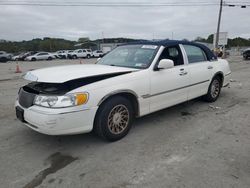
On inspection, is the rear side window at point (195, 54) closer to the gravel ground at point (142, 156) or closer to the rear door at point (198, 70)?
the rear door at point (198, 70)

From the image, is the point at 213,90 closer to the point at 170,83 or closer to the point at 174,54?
the point at 174,54

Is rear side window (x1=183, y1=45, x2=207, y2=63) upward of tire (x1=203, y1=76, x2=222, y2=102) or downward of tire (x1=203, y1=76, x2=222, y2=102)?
upward

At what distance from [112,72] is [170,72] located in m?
1.31

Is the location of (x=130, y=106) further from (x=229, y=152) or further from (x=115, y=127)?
(x=229, y=152)

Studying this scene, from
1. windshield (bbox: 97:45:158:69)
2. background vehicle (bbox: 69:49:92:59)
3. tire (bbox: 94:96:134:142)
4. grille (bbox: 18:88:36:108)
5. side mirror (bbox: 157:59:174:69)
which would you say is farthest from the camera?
background vehicle (bbox: 69:49:92:59)

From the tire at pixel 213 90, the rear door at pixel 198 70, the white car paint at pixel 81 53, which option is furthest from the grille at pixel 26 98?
the white car paint at pixel 81 53

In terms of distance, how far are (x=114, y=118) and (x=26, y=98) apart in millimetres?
1393

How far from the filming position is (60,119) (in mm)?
3027

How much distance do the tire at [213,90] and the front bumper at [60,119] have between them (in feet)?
11.7

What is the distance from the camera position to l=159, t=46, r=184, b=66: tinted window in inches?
173

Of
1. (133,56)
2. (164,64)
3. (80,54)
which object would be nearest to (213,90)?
(164,64)

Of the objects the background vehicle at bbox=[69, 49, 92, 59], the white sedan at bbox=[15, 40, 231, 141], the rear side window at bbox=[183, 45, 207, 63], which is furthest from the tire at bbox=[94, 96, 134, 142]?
the background vehicle at bbox=[69, 49, 92, 59]

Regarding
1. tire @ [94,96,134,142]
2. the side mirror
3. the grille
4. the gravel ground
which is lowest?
the gravel ground

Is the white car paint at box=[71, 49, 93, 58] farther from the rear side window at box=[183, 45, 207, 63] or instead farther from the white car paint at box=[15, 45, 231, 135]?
the white car paint at box=[15, 45, 231, 135]
